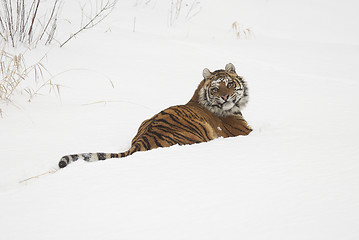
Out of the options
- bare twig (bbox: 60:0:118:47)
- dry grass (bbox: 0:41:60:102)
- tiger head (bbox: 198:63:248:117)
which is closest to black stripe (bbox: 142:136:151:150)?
tiger head (bbox: 198:63:248:117)

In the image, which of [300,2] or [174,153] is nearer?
[174,153]

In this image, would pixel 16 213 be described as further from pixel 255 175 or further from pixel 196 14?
pixel 196 14

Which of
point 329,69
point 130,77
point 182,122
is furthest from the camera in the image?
point 329,69

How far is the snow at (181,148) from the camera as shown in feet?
5.32

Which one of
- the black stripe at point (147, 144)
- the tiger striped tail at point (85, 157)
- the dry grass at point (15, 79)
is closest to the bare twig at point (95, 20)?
the dry grass at point (15, 79)

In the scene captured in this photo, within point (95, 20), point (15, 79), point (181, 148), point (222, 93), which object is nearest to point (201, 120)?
point (222, 93)

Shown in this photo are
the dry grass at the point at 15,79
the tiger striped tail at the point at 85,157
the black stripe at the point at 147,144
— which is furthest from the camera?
the dry grass at the point at 15,79

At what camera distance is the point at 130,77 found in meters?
4.61

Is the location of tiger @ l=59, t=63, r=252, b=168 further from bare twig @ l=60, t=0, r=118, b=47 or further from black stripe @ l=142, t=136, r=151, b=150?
bare twig @ l=60, t=0, r=118, b=47

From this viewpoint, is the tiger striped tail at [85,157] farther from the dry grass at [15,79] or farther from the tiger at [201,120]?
the dry grass at [15,79]

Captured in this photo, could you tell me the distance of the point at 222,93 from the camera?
10.7ft

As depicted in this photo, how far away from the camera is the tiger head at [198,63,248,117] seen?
3.28 m

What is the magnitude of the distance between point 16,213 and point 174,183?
2.34 ft

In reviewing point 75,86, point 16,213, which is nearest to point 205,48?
point 75,86
